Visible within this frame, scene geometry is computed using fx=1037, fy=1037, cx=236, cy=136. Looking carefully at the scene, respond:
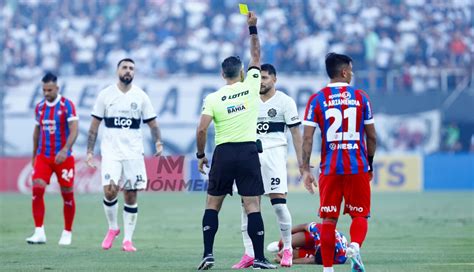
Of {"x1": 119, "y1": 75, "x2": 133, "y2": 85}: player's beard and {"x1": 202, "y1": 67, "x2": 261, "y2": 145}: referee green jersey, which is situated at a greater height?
{"x1": 119, "y1": 75, "x2": 133, "y2": 85}: player's beard

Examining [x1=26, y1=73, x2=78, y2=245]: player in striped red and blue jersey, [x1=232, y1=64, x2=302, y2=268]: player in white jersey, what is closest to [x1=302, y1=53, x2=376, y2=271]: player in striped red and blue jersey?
[x1=232, y1=64, x2=302, y2=268]: player in white jersey

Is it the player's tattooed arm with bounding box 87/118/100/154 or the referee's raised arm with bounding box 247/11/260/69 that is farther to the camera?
the player's tattooed arm with bounding box 87/118/100/154

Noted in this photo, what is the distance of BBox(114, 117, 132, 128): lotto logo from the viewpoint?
573 inches

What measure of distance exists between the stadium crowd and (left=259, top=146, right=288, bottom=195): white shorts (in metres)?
21.0

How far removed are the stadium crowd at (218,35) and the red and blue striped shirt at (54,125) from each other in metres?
17.9

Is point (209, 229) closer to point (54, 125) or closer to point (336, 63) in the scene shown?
point (336, 63)

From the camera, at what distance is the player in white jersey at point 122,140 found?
14.5 metres

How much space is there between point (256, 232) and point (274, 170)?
153cm

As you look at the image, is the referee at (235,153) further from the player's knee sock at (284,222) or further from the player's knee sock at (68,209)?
the player's knee sock at (68,209)

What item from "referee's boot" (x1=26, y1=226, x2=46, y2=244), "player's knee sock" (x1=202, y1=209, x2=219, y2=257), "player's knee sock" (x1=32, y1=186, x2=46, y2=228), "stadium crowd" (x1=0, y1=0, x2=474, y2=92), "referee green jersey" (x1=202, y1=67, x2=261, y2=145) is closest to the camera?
"player's knee sock" (x1=202, y1=209, x2=219, y2=257)

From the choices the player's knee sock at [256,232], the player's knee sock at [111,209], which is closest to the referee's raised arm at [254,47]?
the player's knee sock at [256,232]

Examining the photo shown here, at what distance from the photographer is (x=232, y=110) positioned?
11.2m

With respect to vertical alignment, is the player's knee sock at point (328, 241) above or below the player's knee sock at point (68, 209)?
below

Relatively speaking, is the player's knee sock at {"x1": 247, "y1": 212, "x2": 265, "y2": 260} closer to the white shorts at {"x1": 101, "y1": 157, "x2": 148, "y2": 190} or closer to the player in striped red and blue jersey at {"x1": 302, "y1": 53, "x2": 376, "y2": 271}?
the player in striped red and blue jersey at {"x1": 302, "y1": 53, "x2": 376, "y2": 271}
